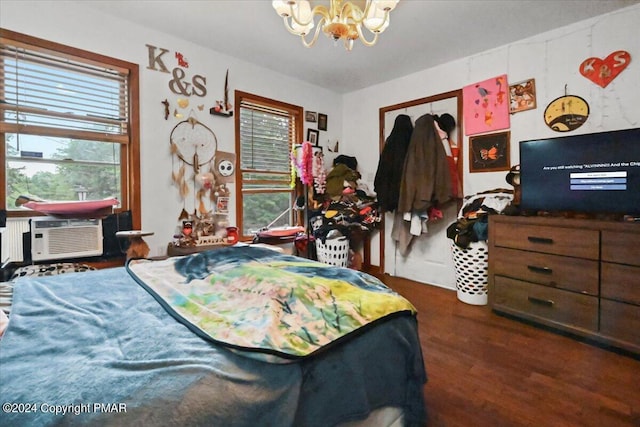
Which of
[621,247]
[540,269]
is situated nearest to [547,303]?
[540,269]

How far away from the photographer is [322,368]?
0.77m

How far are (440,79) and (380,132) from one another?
32.3 inches

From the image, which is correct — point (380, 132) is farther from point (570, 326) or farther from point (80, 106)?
point (80, 106)

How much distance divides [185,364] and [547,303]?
Answer: 2354 millimetres

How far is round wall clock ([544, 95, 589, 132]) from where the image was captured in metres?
2.32

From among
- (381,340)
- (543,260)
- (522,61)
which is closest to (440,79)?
(522,61)

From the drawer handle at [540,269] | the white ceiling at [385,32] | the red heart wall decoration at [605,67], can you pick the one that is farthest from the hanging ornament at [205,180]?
the red heart wall decoration at [605,67]

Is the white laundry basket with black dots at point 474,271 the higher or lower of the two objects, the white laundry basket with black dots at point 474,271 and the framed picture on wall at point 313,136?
the lower

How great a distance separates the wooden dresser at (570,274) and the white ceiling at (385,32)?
1.49m

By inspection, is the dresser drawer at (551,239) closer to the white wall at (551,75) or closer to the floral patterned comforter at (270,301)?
the white wall at (551,75)

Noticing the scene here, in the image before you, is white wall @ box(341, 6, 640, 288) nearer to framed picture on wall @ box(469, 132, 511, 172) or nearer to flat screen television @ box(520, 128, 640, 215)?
framed picture on wall @ box(469, 132, 511, 172)

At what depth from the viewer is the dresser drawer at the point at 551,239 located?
189 cm

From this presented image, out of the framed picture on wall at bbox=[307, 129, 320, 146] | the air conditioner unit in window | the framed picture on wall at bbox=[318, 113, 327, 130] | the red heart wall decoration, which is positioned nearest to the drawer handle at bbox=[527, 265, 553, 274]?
the red heart wall decoration

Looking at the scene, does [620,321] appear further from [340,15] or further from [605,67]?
[340,15]
